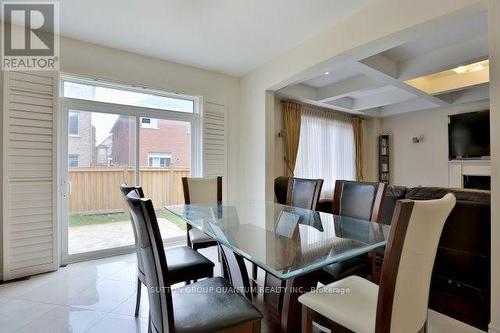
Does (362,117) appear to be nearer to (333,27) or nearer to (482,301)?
(333,27)

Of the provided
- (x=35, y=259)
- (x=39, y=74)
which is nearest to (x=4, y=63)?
(x=39, y=74)

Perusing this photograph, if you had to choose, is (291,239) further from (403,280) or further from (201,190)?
(201,190)

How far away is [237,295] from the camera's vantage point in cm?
133

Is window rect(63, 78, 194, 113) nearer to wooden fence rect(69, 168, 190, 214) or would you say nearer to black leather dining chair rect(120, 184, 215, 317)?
wooden fence rect(69, 168, 190, 214)

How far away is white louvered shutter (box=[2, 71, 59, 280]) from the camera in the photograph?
2551 mm

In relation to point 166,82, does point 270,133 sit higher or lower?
lower

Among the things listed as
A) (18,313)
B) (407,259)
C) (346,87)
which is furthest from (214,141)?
(407,259)

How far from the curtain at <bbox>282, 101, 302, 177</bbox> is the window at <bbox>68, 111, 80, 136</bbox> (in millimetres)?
3209

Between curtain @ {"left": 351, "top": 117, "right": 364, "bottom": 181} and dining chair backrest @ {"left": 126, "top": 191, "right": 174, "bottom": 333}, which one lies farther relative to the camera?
curtain @ {"left": 351, "top": 117, "right": 364, "bottom": 181}

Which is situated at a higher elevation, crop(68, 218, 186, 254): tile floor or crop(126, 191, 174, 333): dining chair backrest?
crop(126, 191, 174, 333): dining chair backrest

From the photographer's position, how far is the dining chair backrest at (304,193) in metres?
2.53

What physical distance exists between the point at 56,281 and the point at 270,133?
2.97m

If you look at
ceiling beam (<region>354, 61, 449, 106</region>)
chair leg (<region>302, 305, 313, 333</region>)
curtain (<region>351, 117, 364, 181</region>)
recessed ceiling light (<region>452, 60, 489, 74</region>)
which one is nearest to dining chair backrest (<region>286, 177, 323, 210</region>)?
chair leg (<region>302, 305, 313, 333</region>)

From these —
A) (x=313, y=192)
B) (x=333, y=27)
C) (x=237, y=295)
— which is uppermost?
(x=333, y=27)
